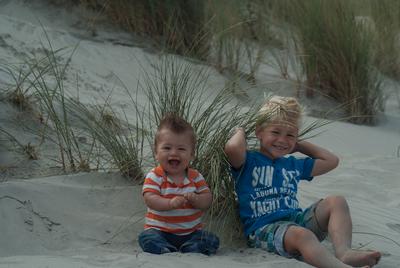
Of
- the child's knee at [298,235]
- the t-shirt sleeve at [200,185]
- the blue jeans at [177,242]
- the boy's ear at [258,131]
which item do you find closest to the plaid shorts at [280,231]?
the child's knee at [298,235]

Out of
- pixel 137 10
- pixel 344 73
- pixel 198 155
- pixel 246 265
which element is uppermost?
pixel 137 10

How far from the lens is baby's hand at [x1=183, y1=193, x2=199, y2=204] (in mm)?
3441

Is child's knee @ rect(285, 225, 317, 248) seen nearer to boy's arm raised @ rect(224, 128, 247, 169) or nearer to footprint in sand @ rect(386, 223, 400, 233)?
boy's arm raised @ rect(224, 128, 247, 169)

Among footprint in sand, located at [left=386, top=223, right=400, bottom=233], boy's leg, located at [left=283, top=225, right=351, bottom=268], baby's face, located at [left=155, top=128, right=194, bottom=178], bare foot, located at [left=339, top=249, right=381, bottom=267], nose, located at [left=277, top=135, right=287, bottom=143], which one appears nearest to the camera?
boy's leg, located at [left=283, top=225, right=351, bottom=268]

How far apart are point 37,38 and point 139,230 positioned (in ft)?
12.2

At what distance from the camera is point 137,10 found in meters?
8.05

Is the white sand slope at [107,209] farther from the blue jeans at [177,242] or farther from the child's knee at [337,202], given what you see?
the child's knee at [337,202]

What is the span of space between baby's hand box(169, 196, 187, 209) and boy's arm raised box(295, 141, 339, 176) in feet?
2.72

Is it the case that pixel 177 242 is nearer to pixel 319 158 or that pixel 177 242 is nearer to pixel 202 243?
pixel 202 243

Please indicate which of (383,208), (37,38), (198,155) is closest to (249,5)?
(37,38)

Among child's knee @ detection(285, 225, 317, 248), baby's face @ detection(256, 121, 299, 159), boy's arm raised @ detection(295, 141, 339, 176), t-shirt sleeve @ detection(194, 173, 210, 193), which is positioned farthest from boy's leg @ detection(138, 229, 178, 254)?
boy's arm raised @ detection(295, 141, 339, 176)

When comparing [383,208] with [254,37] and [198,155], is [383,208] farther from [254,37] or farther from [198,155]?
[254,37]

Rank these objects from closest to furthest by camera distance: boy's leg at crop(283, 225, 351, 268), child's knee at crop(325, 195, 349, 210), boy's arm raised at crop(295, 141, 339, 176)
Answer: boy's leg at crop(283, 225, 351, 268) < child's knee at crop(325, 195, 349, 210) < boy's arm raised at crop(295, 141, 339, 176)

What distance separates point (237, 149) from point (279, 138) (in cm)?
23
